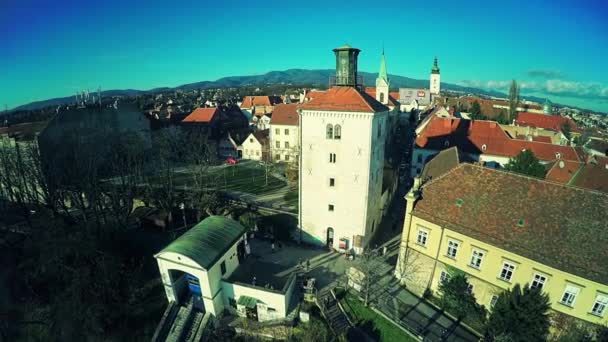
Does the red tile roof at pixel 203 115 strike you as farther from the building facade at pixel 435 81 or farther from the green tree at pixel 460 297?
the building facade at pixel 435 81

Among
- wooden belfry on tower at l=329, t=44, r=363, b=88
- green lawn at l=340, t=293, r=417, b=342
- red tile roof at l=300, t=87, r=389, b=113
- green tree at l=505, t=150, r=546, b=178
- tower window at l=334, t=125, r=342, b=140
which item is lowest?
green lawn at l=340, t=293, r=417, b=342

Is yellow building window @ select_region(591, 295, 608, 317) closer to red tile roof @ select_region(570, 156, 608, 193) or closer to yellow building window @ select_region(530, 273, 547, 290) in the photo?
yellow building window @ select_region(530, 273, 547, 290)

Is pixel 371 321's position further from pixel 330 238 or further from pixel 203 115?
pixel 203 115

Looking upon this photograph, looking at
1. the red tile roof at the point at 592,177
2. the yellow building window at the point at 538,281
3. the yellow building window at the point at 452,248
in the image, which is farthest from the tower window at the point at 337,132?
the red tile roof at the point at 592,177

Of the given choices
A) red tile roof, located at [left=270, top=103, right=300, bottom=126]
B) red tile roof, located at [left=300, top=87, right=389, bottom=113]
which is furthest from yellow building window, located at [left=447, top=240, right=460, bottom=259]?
red tile roof, located at [left=270, top=103, right=300, bottom=126]

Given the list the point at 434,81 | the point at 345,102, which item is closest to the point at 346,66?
the point at 345,102

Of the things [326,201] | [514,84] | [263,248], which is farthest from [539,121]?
[263,248]
